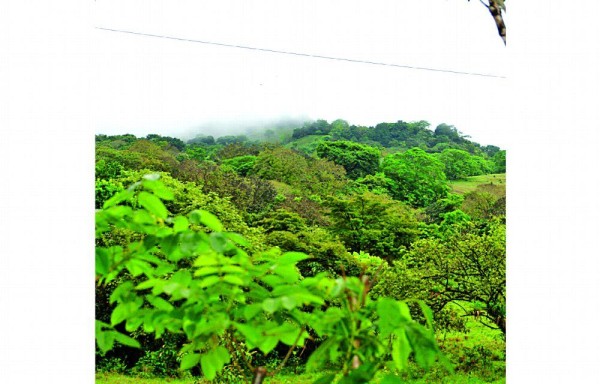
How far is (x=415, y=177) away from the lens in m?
3.29

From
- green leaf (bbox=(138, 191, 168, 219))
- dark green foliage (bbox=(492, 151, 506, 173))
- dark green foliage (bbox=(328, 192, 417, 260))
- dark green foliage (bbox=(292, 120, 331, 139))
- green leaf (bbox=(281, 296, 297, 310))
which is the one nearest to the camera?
green leaf (bbox=(281, 296, 297, 310))

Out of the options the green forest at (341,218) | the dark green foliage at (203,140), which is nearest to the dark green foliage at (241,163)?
the green forest at (341,218)

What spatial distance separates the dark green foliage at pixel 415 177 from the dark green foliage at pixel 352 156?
8cm

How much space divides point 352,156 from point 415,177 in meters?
0.37

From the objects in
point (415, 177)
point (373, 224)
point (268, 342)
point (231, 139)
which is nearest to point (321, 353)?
point (268, 342)

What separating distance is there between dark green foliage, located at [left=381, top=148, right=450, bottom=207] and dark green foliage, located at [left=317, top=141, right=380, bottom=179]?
0.08m

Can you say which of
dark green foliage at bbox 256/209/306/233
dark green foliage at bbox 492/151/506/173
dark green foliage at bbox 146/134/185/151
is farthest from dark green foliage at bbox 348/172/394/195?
dark green foliage at bbox 146/134/185/151

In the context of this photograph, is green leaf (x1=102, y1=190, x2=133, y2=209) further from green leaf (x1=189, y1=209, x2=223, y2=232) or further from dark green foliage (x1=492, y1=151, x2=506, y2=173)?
dark green foliage (x1=492, y1=151, x2=506, y2=173)

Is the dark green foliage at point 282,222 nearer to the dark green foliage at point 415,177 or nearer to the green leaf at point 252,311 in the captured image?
the dark green foliage at point 415,177

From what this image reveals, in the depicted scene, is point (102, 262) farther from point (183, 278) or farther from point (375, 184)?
point (375, 184)

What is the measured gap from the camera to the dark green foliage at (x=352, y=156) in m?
3.10

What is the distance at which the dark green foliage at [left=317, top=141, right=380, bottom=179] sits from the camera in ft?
10.2
